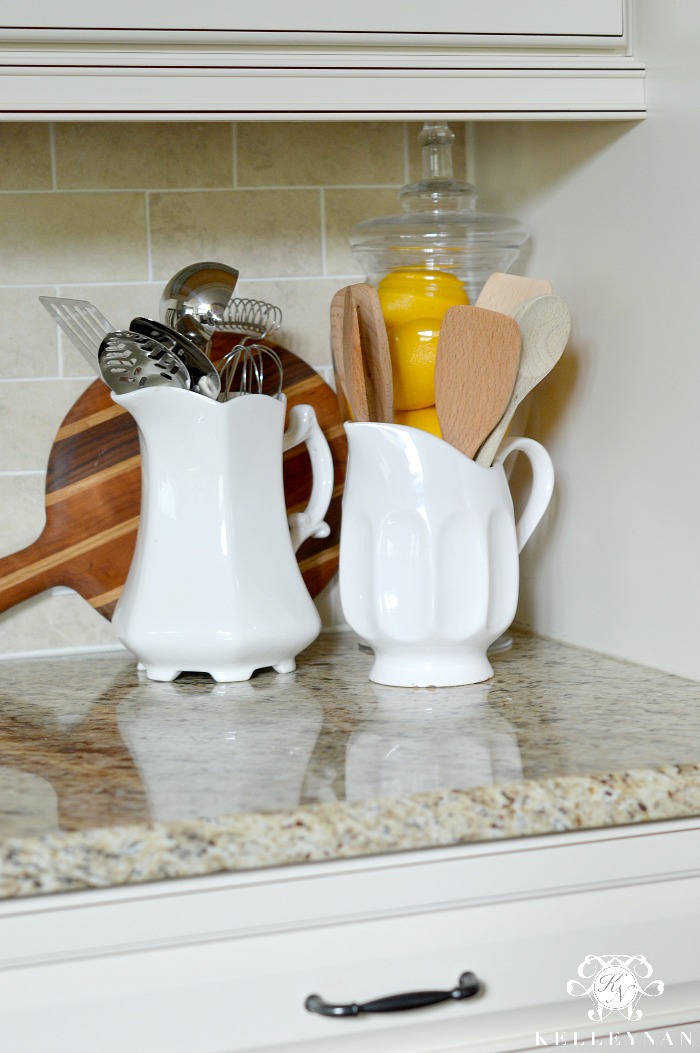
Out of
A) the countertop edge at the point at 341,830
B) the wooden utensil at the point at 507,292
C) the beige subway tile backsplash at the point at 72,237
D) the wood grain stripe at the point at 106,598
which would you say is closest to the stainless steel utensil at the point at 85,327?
the beige subway tile backsplash at the point at 72,237

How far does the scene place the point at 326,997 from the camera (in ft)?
2.15

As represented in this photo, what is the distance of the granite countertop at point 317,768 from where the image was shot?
2.04 feet

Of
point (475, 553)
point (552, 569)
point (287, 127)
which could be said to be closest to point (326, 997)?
point (475, 553)

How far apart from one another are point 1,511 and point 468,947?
70 centimetres

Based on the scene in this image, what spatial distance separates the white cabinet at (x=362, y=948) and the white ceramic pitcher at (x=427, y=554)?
0.28 metres

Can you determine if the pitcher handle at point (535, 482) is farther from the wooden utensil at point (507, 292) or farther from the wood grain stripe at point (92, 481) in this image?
the wood grain stripe at point (92, 481)

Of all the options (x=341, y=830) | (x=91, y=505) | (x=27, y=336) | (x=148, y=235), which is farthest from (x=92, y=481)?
(x=341, y=830)

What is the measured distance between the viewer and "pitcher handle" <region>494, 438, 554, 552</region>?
0.99 meters

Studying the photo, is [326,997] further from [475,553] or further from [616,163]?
[616,163]

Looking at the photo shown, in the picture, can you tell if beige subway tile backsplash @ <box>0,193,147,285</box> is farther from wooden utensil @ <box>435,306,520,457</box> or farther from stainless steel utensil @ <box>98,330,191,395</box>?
wooden utensil @ <box>435,306,520,457</box>

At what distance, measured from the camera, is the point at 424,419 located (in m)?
1.02
